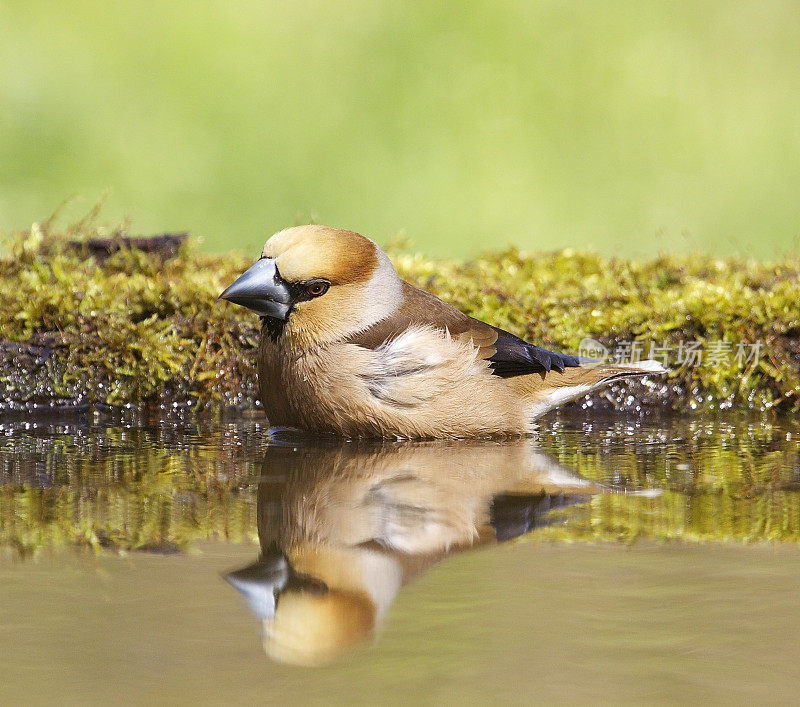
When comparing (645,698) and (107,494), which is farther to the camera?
(107,494)

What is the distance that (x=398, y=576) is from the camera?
112 inches

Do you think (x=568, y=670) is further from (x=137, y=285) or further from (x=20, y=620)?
(x=137, y=285)

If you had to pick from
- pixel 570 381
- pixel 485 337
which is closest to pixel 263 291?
pixel 485 337

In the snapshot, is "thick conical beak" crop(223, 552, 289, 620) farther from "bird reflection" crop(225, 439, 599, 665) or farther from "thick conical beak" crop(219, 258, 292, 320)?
"thick conical beak" crop(219, 258, 292, 320)

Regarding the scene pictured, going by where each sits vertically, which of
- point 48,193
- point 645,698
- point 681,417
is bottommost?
point 645,698

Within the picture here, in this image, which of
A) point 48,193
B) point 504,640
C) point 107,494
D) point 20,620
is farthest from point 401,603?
point 48,193

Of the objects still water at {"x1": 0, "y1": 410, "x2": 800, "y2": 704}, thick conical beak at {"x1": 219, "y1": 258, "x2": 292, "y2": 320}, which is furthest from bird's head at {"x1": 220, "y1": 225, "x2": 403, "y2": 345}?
still water at {"x1": 0, "y1": 410, "x2": 800, "y2": 704}

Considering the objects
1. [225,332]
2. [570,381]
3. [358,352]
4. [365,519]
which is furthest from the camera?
[225,332]

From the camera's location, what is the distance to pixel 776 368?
6418 millimetres

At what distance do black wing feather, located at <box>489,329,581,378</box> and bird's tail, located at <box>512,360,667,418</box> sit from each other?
45 mm

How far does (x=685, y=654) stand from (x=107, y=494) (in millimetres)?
2451

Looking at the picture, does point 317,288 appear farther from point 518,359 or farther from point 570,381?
point 570,381

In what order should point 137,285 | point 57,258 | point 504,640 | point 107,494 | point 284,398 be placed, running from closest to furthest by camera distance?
point 504,640, point 107,494, point 284,398, point 137,285, point 57,258

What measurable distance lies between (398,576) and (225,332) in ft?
12.7
